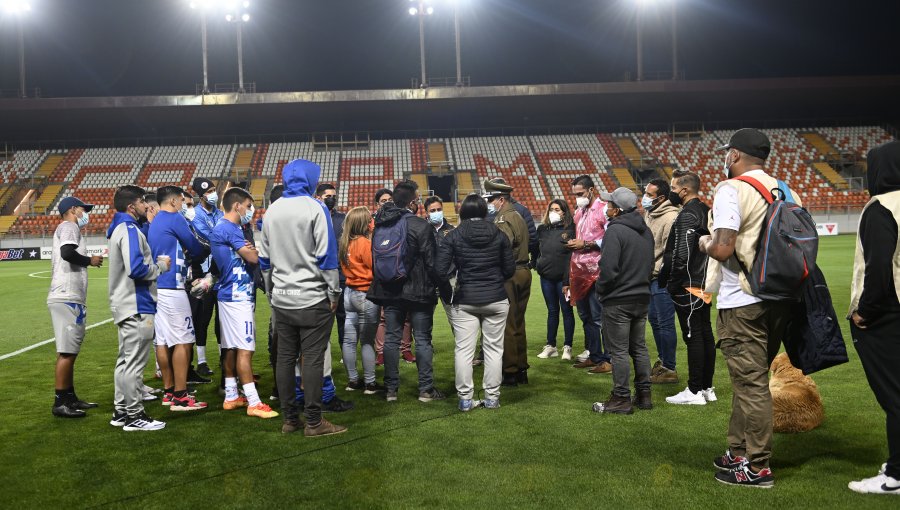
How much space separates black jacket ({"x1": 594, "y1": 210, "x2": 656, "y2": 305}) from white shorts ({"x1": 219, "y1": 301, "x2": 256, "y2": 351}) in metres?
2.99

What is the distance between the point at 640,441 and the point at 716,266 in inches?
58.9

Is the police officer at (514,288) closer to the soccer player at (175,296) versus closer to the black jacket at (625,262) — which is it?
the black jacket at (625,262)

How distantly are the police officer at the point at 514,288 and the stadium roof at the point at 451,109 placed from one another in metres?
28.9

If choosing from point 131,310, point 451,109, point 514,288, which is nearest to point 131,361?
point 131,310

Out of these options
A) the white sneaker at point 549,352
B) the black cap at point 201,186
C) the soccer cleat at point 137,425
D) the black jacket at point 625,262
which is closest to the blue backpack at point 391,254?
the black jacket at point 625,262

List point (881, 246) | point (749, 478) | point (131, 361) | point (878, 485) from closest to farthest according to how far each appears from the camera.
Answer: point (881, 246) → point (878, 485) → point (749, 478) → point (131, 361)

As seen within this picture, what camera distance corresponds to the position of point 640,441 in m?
4.86

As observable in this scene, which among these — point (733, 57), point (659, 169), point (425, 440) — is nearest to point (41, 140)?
point (659, 169)

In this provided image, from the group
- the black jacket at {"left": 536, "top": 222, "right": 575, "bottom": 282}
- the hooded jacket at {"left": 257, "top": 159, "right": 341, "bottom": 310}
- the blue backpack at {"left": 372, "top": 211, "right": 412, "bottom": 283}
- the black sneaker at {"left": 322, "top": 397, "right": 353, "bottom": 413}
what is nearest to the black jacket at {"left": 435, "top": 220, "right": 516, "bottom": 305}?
the blue backpack at {"left": 372, "top": 211, "right": 412, "bottom": 283}

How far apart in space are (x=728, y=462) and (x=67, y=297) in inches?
207

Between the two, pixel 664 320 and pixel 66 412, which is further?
pixel 664 320

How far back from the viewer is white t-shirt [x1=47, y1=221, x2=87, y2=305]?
572cm

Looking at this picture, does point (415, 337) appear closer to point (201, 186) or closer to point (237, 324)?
point (237, 324)

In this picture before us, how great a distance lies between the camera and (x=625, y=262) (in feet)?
18.4
